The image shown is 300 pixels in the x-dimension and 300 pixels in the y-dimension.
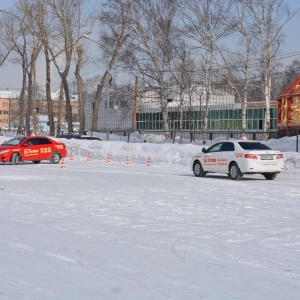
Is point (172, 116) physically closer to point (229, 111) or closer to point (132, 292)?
point (229, 111)

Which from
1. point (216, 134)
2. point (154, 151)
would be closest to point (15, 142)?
point (154, 151)

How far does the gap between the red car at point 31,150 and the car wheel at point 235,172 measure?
45.2ft

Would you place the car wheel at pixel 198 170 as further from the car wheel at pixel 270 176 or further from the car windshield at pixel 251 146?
the car wheel at pixel 270 176

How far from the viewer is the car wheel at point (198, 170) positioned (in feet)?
88.5

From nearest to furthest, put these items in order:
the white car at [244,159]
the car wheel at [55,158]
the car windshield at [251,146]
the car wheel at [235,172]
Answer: the white car at [244,159]
the car wheel at [235,172]
the car windshield at [251,146]
the car wheel at [55,158]

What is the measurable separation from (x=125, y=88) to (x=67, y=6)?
11174mm

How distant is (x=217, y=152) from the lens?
2625 centimetres

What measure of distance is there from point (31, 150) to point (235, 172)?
14140 mm

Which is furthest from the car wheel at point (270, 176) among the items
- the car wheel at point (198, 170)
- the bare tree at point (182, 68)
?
the bare tree at point (182, 68)

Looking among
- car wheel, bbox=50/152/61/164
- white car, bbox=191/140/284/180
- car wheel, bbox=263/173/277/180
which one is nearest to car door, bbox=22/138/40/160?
car wheel, bbox=50/152/61/164

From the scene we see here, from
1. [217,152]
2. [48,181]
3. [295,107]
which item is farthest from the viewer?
[295,107]

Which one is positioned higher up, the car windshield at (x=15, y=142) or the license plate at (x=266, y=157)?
the car windshield at (x=15, y=142)

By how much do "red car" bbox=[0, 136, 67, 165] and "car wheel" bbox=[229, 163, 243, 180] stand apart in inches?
542

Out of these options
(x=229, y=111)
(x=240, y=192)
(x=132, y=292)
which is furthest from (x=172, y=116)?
(x=132, y=292)
